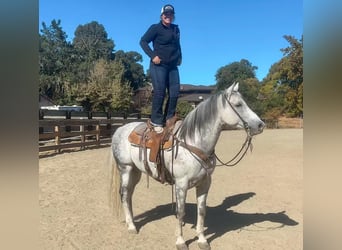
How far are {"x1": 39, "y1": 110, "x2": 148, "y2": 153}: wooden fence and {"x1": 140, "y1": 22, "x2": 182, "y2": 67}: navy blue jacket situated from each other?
7.03m

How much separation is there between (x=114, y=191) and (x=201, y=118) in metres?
1.79

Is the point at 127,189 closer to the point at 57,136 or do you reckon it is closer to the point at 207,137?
the point at 207,137

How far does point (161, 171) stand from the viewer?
393 centimetres

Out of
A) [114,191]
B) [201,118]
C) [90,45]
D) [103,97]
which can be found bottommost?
[114,191]

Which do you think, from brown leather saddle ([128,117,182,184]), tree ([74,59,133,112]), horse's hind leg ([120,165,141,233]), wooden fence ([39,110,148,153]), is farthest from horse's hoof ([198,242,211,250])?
tree ([74,59,133,112])

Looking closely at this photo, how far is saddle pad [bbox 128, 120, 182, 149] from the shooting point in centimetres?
385

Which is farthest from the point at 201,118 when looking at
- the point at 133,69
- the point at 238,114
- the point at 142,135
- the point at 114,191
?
the point at 133,69

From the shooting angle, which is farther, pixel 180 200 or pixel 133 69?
pixel 133 69

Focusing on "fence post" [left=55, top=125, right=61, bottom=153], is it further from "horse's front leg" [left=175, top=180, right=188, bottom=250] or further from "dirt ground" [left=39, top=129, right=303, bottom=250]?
"horse's front leg" [left=175, top=180, right=188, bottom=250]

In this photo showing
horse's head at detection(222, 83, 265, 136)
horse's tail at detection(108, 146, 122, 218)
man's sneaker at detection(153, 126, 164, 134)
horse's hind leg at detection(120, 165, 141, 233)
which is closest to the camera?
horse's head at detection(222, 83, 265, 136)

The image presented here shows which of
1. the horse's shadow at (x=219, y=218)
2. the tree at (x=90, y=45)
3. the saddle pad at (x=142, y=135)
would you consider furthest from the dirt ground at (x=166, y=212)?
the tree at (x=90, y=45)

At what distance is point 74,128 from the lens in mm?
12398
